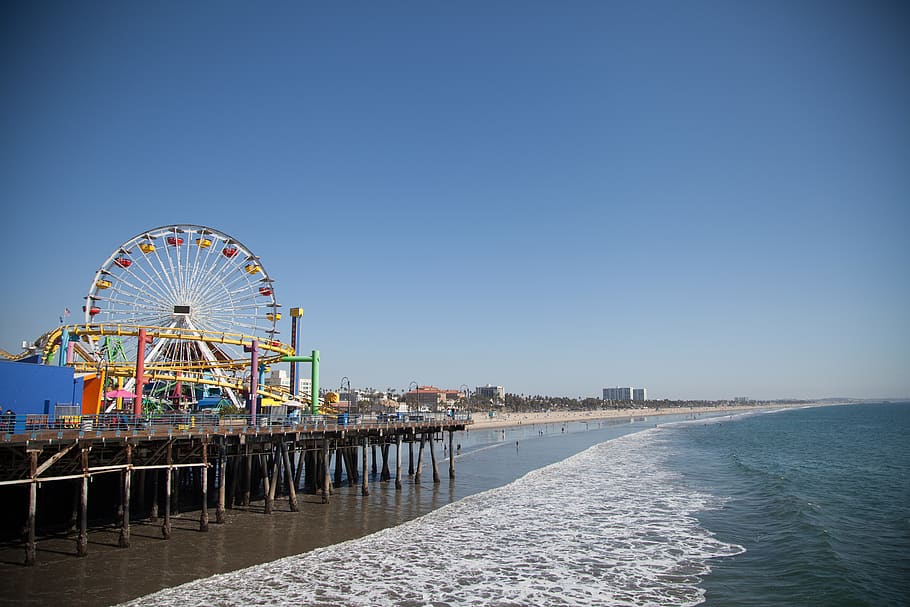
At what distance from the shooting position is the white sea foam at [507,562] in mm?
16766

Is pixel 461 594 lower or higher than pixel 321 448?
lower

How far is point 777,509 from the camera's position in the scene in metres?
28.9

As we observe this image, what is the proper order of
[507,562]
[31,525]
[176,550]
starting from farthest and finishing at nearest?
[176,550] → [507,562] → [31,525]

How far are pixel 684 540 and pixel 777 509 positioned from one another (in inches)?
343

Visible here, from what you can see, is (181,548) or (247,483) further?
(247,483)

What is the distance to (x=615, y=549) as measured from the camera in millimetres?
21781

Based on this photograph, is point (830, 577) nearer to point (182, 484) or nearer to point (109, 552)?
point (109, 552)

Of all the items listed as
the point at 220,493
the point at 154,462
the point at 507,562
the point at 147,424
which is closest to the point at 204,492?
the point at 220,493

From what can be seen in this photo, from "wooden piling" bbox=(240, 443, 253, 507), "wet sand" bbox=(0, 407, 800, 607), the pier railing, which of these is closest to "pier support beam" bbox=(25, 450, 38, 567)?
"wet sand" bbox=(0, 407, 800, 607)

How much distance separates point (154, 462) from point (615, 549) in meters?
18.7

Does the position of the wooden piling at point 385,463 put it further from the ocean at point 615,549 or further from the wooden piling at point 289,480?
the wooden piling at point 289,480

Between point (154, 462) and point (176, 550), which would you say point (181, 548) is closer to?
point (176, 550)

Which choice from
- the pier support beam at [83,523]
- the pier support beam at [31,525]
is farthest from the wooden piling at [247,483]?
the pier support beam at [31,525]

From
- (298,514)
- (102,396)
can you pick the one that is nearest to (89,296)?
(102,396)
